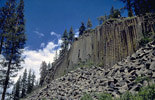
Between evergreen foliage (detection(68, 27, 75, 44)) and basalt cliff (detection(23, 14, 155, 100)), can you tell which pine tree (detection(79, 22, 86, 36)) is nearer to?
evergreen foliage (detection(68, 27, 75, 44))

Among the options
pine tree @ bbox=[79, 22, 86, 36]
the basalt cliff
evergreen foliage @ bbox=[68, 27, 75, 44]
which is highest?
pine tree @ bbox=[79, 22, 86, 36]

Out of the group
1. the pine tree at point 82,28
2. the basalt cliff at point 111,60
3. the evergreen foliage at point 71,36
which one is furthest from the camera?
the pine tree at point 82,28

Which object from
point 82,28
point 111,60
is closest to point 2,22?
point 111,60

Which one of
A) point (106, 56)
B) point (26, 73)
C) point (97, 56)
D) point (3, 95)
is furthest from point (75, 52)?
point (26, 73)

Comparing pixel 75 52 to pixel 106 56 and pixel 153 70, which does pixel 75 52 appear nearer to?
pixel 106 56

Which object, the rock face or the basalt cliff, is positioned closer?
the basalt cliff

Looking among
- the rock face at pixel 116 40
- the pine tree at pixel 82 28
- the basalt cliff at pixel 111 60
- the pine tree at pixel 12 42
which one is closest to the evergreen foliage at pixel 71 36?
the pine tree at pixel 82 28

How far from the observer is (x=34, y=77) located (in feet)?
190

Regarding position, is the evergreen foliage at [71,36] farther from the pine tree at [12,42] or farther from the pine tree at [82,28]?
the pine tree at [12,42]

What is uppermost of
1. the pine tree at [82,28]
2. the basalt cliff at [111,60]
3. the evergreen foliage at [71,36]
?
the pine tree at [82,28]

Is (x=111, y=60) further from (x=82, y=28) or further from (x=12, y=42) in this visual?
(x=82, y=28)

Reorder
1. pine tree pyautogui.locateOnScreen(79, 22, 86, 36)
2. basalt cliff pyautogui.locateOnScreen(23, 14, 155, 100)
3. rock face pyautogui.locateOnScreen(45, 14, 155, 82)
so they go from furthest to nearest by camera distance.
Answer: pine tree pyautogui.locateOnScreen(79, 22, 86, 36) < rock face pyautogui.locateOnScreen(45, 14, 155, 82) < basalt cliff pyautogui.locateOnScreen(23, 14, 155, 100)

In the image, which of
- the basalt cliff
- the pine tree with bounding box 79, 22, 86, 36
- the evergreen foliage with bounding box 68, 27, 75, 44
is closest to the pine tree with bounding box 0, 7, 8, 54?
the basalt cliff

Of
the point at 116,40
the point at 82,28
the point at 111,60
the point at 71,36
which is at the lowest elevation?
the point at 111,60
